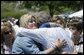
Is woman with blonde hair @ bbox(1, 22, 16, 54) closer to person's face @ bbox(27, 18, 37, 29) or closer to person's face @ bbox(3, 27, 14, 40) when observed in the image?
person's face @ bbox(3, 27, 14, 40)

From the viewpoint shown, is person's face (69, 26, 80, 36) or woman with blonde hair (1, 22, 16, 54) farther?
person's face (69, 26, 80, 36)

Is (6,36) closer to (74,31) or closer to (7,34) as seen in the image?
(7,34)

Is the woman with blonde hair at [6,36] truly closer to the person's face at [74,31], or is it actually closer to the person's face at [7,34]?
the person's face at [7,34]

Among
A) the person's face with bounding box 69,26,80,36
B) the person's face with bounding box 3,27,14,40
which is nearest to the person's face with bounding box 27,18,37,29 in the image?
the person's face with bounding box 3,27,14,40

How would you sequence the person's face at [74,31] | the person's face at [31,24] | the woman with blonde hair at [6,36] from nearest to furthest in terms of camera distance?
the person's face at [31,24], the woman with blonde hair at [6,36], the person's face at [74,31]

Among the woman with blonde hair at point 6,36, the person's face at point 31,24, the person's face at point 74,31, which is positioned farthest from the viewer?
the person's face at point 74,31

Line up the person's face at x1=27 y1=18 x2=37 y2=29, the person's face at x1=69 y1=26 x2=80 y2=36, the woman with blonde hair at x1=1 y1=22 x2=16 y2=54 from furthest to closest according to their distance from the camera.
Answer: the person's face at x1=69 y1=26 x2=80 y2=36, the woman with blonde hair at x1=1 y1=22 x2=16 y2=54, the person's face at x1=27 y1=18 x2=37 y2=29

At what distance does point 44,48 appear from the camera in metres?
2.13

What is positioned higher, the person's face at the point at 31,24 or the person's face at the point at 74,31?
the person's face at the point at 31,24

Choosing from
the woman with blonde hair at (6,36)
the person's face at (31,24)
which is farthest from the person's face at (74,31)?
the woman with blonde hair at (6,36)

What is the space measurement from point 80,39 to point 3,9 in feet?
165

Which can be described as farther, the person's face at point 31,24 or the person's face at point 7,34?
the person's face at point 7,34

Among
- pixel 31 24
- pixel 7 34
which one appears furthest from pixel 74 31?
pixel 7 34

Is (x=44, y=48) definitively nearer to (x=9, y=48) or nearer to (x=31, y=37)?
(x=31, y=37)
